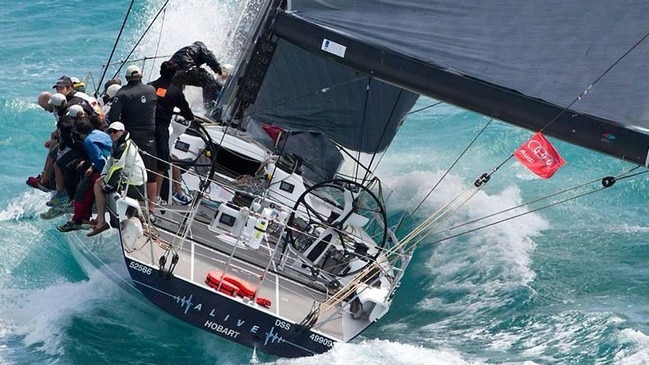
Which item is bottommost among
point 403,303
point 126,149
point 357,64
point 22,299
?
point 22,299

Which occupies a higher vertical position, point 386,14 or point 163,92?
point 386,14

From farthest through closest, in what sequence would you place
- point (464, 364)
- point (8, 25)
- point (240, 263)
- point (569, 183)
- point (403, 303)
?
point (8, 25), point (569, 183), point (403, 303), point (240, 263), point (464, 364)

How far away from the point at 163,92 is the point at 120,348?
2520 millimetres

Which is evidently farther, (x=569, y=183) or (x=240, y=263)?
(x=569, y=183)

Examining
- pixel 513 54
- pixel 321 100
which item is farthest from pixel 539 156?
pixel 321 100

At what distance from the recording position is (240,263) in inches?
422

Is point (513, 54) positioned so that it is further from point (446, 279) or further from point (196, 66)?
point (196, 66)

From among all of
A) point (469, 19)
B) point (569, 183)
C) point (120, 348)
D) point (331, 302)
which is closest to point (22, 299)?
point (120, 348)

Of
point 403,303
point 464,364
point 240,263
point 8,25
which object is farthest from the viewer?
point 8,25

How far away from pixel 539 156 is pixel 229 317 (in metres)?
2.94

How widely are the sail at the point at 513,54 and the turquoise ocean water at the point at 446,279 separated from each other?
1902 millimetres

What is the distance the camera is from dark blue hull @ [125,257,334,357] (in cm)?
970

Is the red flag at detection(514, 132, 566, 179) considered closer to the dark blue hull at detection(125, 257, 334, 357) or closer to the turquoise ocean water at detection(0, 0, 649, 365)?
the turquoise ocean water at detection(0, 0, 649, 365)

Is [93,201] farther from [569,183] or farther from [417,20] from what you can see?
[569,183]
